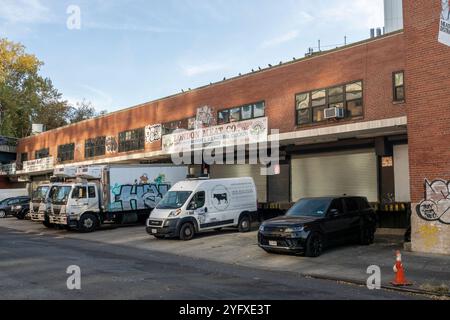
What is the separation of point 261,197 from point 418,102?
1299cm

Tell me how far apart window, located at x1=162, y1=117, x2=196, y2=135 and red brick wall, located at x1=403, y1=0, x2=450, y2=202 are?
53.9 feet

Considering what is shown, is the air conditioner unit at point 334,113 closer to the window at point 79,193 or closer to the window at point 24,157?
the window at point 79,193

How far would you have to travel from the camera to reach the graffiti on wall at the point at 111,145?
123ft

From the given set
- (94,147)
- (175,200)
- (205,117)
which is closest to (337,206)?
(175,200)

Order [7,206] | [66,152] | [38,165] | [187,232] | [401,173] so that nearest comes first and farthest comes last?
[187,232] < [401,173] < [7,206] < [66,152] < [38,165]

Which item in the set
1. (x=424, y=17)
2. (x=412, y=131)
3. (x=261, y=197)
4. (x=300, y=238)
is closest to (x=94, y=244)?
(x=300, y=238)

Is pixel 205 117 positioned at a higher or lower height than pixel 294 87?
lower

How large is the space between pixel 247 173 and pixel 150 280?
17680 mm

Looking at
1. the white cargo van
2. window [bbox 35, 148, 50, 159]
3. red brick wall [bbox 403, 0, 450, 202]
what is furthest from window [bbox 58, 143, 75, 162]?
red brick wall [bbox 403, 0, 450, 202]

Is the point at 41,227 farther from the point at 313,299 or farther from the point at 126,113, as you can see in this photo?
the point at 313,299

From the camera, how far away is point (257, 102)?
2570 cm

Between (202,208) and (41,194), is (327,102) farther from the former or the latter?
(41,194)

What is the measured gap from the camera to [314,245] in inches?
551

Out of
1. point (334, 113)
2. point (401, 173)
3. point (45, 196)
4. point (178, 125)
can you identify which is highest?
point (178, 125)
